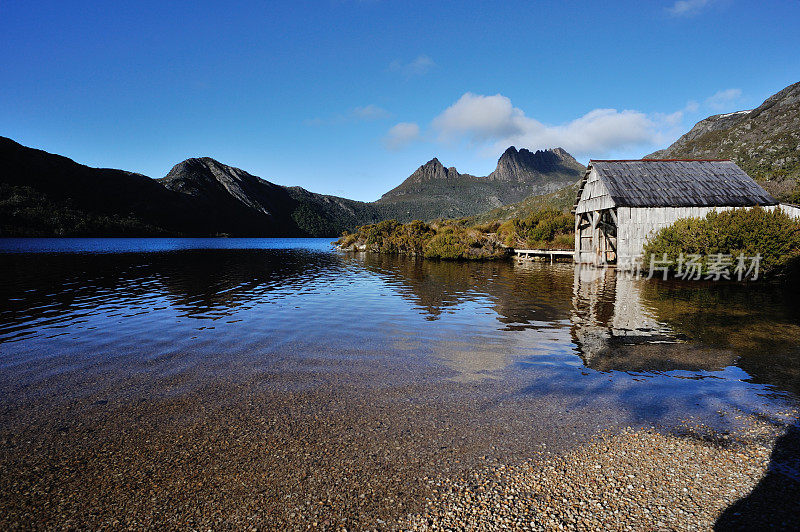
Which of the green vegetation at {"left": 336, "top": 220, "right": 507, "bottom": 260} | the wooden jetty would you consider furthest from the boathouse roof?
the green vegetation at {"left": 336, "top": 220, "right": 507, "bottom": 260}

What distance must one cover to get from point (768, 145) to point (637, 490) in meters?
134

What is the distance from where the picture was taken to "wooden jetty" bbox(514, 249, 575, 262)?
143ft

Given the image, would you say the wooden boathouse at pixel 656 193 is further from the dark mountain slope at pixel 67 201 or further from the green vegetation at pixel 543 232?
the dark mountain slope at pixel 67 201

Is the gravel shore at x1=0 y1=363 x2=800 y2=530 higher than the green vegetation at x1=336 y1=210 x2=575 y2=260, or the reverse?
the green vegetation at x1=336 y1=210 x2=575 y2=260

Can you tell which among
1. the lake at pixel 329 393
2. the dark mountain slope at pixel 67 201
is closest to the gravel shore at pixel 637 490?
the lake at pixel 329 393

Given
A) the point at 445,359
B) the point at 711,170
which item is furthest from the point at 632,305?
the point at 711,170

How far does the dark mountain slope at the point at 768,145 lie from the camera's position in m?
68.9

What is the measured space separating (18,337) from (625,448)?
16.3 meters

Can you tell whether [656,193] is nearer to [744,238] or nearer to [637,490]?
[744,238]

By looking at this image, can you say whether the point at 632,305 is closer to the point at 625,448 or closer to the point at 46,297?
the point at 625,448

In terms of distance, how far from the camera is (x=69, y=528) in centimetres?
381

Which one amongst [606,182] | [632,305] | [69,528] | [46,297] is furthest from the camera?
[606,182]

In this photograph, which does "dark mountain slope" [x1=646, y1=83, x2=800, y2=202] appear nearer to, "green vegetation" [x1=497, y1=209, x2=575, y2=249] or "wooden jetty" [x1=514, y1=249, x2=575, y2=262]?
"green vegetation" [x1=497, y1=209, x2=575, y2=249]

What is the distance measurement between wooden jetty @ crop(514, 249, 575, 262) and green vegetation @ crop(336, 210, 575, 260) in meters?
1.92
